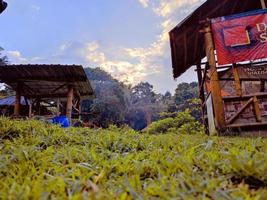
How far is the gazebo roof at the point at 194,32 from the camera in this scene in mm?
8672

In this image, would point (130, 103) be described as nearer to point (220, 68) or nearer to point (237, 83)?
point (220, 68)

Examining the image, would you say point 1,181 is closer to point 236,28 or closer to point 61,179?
point 61,179

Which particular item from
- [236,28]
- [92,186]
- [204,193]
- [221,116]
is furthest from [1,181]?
[236,28]

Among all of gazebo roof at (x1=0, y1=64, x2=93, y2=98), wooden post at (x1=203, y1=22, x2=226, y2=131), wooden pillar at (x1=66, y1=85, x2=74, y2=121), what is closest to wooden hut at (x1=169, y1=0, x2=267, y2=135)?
wooden post at (x1=203, y1=22, x2=226, y2=131)

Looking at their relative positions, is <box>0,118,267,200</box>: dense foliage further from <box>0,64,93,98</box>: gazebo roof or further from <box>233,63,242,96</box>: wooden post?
<box>0,64,93,98</box>: gazebo roof

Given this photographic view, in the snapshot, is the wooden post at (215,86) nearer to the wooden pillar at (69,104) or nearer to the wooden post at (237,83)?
the wooden post at (237,83)

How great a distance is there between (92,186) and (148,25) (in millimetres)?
20665

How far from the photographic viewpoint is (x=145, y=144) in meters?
4.09

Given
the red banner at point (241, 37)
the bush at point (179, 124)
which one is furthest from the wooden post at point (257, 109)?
the bush at point (179, 124)

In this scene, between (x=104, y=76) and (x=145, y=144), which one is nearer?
(x=145, y=144)

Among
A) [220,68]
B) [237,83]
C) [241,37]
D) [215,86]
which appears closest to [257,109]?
[237,83]

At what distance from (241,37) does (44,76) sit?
857cm

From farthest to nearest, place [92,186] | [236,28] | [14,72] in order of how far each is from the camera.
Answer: [14,72] < [236,28] < [92,186]

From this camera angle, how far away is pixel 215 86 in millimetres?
7535
